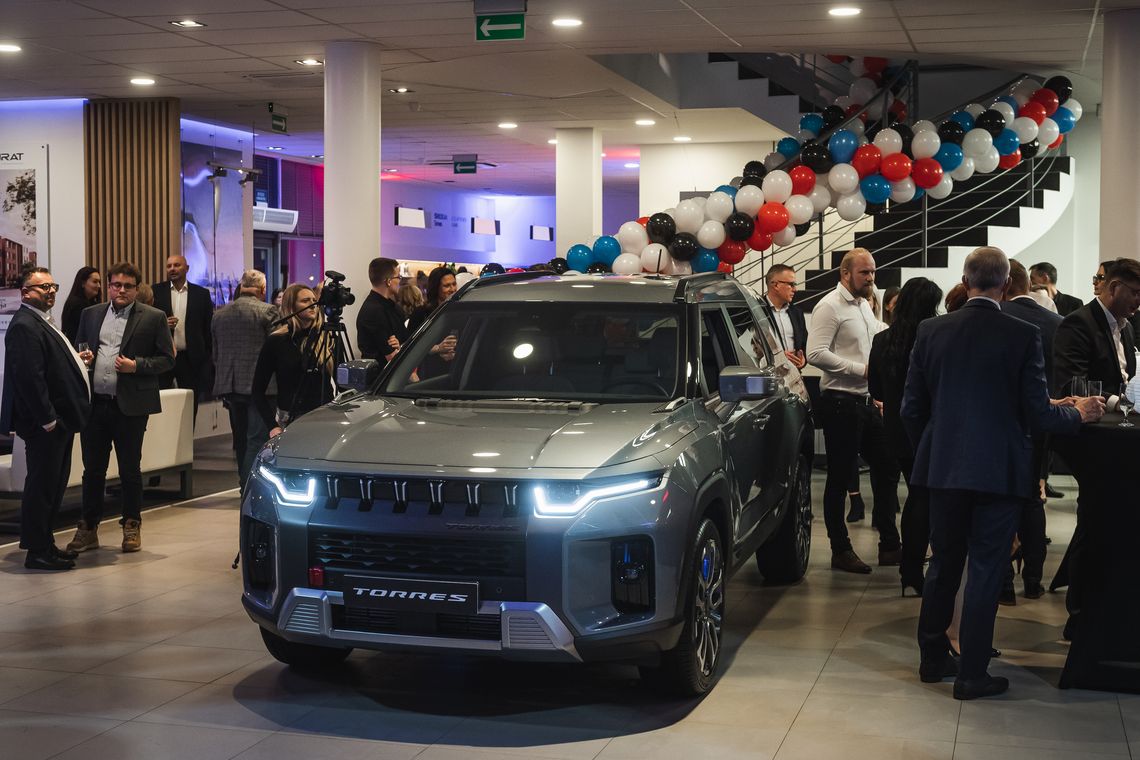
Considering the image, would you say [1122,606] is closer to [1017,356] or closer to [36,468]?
[1017,356]

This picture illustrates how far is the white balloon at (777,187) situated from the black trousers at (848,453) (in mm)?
4010

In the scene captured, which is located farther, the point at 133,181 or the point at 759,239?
the point at 133,181

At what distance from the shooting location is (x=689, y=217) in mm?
10930

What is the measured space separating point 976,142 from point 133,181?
868cm

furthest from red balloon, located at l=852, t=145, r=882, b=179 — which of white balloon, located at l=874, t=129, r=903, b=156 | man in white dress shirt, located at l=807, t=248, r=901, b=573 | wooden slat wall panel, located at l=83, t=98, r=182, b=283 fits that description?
wooden slat wall panel, located at l=83, t=98, r=182, b=283

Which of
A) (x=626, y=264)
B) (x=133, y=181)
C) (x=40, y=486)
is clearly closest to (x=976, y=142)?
(x=626, y=264)

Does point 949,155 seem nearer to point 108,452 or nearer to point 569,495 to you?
point 108,452

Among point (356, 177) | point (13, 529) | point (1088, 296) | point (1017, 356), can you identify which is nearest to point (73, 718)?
point (1017, 356)

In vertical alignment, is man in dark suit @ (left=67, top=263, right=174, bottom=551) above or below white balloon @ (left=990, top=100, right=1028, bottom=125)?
below

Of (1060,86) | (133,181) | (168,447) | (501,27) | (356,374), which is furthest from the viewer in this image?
(133,181)

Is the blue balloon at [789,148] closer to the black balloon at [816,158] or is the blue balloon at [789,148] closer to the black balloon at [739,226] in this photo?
the black balloon at [816,158]

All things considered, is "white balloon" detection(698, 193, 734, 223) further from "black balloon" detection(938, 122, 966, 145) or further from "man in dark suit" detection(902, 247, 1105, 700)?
"man in dark suit" detection(902, 247, 1105, 700)

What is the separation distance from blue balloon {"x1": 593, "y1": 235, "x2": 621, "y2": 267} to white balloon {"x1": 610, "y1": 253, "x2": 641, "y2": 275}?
0.19 m

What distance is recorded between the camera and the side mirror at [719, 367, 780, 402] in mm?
5090
